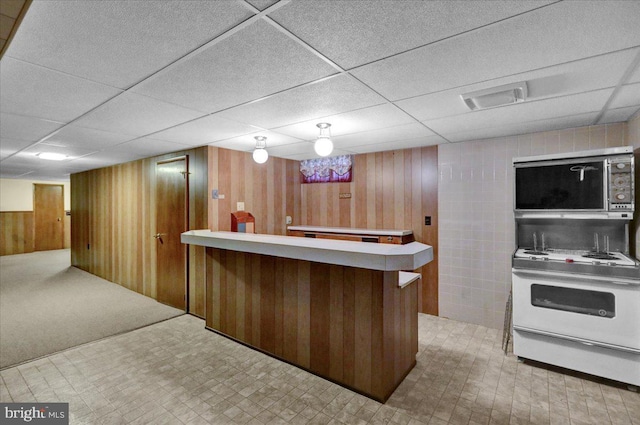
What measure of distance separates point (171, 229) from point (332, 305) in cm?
325

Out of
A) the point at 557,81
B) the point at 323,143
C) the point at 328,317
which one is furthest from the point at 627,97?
the point at 328,317

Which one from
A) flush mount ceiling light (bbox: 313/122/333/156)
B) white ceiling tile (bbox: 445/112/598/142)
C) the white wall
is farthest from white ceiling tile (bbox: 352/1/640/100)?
the white wall

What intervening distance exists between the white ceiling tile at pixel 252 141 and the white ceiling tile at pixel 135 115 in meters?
0.85

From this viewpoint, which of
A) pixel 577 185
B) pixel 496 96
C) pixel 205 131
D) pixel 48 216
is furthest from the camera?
pixel 48 216

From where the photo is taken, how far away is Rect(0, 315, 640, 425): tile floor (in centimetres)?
226

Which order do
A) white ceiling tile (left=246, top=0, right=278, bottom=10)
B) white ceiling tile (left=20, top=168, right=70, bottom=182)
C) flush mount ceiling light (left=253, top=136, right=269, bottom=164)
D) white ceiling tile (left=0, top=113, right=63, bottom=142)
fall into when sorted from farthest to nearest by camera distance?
1. white ceiling tile (left=20, top=168, right=70, bottom=182)
2. flush mount ceiling light (left=253, top=136, right=269, bottom=164)
3. white ceiling tile (left=0, top=113, right=63, bottom=142)
4. white ceiling tile (left=246, top=0, right=278, bottom=10)

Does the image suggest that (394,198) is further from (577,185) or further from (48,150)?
(48,150)

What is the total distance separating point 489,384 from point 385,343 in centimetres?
108

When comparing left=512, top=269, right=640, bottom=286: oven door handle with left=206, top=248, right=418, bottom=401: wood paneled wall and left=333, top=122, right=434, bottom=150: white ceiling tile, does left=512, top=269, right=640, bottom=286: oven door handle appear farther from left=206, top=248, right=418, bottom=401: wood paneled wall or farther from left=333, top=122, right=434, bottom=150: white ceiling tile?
left=333, top=122, right=434, bottom=150: white ceiling tile

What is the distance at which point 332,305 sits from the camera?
2.72m

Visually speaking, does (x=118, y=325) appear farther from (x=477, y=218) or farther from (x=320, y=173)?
(x=477, y=218)

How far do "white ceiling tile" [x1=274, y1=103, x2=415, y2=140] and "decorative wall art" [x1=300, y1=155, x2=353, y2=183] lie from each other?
158cm

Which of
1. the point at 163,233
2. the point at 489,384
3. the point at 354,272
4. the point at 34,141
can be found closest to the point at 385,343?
the point at 354,272

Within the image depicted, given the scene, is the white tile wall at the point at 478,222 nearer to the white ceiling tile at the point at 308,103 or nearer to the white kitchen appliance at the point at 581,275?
the white kitchen appliance at the point at 581,275
